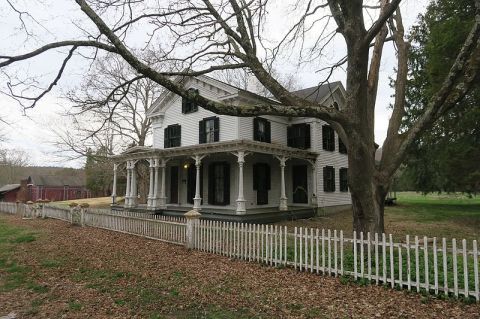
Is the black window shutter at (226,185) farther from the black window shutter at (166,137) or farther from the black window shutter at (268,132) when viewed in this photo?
the black window shutter at (166,137)

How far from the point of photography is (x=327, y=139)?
21.0 meters

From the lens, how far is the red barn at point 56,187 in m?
51.6

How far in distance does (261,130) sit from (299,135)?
2.87m

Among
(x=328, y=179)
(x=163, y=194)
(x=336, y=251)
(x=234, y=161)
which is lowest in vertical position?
(x=336, y=251)

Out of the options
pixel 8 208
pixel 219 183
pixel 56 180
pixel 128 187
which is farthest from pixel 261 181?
pixel 56 180

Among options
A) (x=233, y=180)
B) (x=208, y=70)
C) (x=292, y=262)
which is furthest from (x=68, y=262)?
(x=233, y=180)

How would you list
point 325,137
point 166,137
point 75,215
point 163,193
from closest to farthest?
1. point 75,215
2. point 163,193
3. point 325,137
4. point 166,137

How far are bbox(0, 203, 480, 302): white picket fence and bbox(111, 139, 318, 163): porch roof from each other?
5.25m

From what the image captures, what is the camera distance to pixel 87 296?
231 inches

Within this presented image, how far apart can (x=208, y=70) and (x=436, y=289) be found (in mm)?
8058

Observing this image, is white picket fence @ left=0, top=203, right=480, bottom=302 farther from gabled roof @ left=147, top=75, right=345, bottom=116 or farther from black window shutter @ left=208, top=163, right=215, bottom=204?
gabled roof @ left=147, top=75, right=345, bottom=116

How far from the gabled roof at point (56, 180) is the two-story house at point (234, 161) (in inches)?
1563

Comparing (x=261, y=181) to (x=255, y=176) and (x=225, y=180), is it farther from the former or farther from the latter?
(x=225, y=180)

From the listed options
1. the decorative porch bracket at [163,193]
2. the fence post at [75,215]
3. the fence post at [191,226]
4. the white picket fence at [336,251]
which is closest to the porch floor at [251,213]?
the decorative porch bracket at [163,193]
